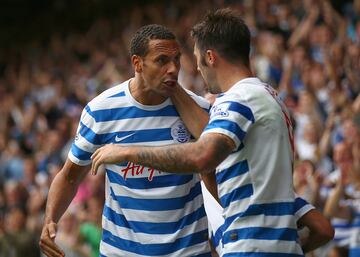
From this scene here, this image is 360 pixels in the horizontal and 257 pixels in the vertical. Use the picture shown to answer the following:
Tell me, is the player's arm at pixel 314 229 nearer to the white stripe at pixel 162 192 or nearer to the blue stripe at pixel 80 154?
the white stripe at pixel 162 192

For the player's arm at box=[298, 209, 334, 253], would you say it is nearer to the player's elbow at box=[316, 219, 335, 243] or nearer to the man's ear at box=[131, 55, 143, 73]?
the player's elbow at box=[316, 219, 335, 243]

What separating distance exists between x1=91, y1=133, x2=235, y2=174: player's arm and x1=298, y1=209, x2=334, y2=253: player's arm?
2.95 feet

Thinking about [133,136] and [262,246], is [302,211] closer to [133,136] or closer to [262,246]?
[262,246]

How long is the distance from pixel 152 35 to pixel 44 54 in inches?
627

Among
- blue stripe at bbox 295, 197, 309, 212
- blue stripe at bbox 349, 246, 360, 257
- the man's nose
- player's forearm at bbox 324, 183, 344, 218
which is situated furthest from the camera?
blue stripe at bbox 349, 246, 360, 257

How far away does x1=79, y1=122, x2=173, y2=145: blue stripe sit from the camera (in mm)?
6340

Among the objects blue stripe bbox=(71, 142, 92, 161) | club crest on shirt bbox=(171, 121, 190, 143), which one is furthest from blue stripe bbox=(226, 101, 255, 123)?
blue stripe bbox=(71, 142, 92, 161)

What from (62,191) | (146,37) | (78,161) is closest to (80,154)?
(78,161)

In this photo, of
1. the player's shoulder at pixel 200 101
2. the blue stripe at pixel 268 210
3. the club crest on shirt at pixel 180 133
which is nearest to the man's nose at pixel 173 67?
the player's shoulder at pixel 200 101

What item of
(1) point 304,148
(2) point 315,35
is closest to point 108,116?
(1) point 304,148

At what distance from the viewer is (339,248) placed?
9594 mm

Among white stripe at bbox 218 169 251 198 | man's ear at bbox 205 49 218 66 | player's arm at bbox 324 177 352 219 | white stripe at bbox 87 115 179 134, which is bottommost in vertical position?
player's arm at bbox 324 177 352 219

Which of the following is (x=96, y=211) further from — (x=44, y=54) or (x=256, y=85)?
(x=44, y=54)

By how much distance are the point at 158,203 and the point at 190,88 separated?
24.8 feet
